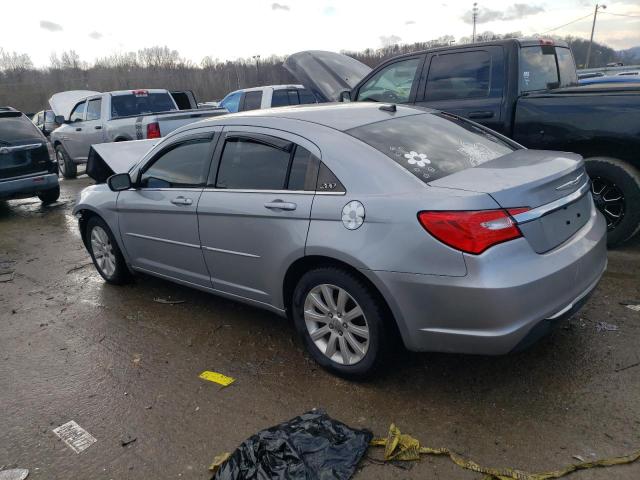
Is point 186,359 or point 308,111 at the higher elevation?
point 308,111

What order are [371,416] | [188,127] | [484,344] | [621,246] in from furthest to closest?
[621,246]
[188,127]
[371,416]
[484,344]

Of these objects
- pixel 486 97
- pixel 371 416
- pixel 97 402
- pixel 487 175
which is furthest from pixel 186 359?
pixel 486 97

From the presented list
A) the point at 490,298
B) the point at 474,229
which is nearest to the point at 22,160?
the point at 474,229

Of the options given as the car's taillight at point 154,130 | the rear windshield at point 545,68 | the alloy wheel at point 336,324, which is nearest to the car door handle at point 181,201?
the alloy wheel at point 336,324

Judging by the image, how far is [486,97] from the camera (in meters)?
5.55

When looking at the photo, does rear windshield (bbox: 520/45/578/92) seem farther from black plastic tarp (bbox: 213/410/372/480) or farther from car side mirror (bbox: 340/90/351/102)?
black plastic tarp (bbox: 213/410/372/480)

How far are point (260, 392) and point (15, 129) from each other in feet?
26.1

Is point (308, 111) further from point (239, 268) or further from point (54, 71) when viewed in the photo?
point (54, 71)

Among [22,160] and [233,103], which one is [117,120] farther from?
[233,103]

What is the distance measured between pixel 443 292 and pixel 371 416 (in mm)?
826

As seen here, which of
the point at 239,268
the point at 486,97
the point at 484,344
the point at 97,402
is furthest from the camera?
the point at 486,97

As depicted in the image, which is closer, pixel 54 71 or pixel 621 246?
pixel 621 246

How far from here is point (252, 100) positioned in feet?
40.6

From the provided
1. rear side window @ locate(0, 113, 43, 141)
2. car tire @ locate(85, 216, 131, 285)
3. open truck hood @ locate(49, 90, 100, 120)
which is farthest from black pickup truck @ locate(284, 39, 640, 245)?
open truck hood @ locate(49, 90, 100, 120)
